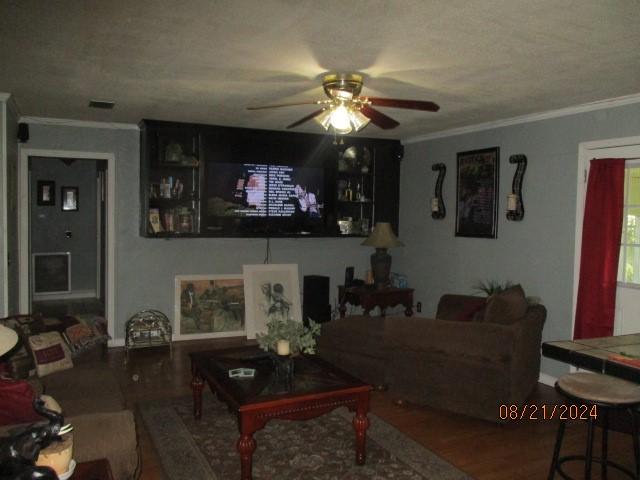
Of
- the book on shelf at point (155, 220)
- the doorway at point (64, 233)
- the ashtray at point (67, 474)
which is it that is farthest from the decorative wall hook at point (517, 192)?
the doorway at point (64, 233)

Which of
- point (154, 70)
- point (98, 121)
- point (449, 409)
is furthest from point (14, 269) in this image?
point (449, 409)

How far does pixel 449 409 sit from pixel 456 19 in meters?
2.61

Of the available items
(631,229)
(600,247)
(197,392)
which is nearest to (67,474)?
(197,392)

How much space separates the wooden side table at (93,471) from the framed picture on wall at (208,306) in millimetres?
3929

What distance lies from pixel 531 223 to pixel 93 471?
163 inches

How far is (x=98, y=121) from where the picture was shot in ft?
17.8

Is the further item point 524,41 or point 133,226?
point 133,226

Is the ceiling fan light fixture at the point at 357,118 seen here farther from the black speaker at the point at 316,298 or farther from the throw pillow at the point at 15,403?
the black speaker at the point at 316,298

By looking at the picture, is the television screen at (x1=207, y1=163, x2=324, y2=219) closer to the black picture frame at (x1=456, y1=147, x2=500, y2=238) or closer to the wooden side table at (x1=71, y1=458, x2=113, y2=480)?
the black picture frame at (x1=456, y1=147, x2=500, y2=238)

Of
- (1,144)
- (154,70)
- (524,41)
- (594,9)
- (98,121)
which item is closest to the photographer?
(594,9)

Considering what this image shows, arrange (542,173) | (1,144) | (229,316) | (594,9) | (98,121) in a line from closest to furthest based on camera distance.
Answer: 1. (594,9)
2. (1,144)
3. (542,173)
4. (98,121)
5. (229,316)

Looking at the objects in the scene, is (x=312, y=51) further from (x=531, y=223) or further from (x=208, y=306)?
(x=208, y=306)

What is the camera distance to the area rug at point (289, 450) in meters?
2.99

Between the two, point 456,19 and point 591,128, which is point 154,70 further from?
point 591,128
